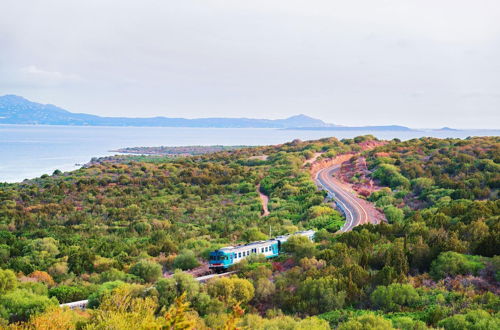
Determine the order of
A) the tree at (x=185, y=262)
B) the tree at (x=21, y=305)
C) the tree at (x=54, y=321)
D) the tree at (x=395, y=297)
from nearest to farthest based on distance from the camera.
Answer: the tree at (x=54, y=321), the tree at (x=21, y=305), the tree at (x=395, y=297), the tree at (x=185, y=262)

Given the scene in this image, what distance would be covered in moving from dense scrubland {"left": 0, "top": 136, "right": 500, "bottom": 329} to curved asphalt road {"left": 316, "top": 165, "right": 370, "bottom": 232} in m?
1.56

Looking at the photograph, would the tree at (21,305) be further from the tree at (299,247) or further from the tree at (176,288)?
the tree at (299,247)

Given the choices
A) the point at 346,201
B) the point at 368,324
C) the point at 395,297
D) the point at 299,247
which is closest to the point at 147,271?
the point at 299,247

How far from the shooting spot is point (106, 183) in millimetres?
65250

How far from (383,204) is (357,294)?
30626 mm

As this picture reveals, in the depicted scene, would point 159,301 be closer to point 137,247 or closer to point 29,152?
point 137,247

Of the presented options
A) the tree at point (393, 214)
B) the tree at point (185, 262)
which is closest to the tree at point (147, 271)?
the tree at point (185, 262)

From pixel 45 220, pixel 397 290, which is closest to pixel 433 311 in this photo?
pixel 397 290

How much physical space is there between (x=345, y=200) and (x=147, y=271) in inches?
1218

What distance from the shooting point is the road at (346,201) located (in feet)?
134

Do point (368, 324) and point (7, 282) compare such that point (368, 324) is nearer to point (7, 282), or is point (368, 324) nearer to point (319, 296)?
point (319, 296)

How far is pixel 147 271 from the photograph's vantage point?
1009 inches

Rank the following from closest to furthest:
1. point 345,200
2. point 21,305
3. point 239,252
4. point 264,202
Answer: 1. point 21,305
2. point 239,252
3. point 345,200
4. point 264,202

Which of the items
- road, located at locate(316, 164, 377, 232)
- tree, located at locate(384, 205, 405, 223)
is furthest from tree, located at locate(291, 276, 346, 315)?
tree, located at locate(384, 205, 405, 223)
